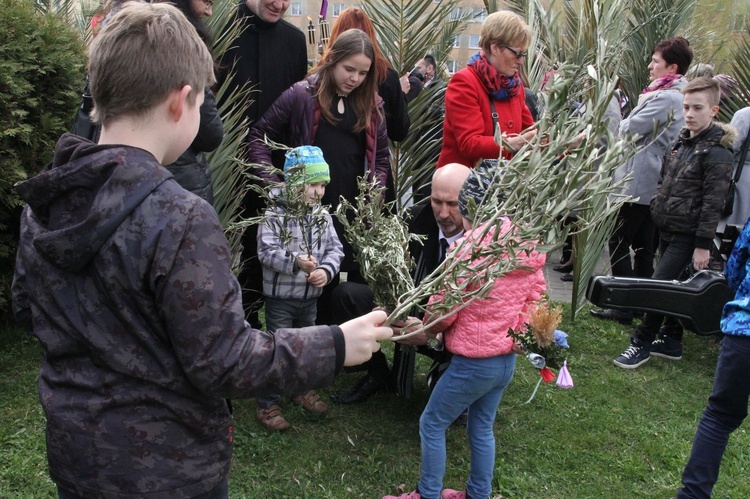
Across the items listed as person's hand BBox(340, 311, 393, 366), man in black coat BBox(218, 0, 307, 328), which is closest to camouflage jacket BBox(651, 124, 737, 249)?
man in black coat BBox(218, 0, 307, 328)

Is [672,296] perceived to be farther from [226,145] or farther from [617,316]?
[617,316]

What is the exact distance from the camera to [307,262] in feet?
11.0

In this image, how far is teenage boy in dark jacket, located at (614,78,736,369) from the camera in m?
4.78

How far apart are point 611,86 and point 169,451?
158 cm

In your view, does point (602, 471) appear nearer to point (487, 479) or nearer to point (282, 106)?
point (487, 479)

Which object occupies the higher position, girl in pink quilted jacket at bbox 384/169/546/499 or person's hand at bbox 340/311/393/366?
person's hand at bbox 340/311/393/366

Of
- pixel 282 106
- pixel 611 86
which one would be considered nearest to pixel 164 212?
pixel 611 86

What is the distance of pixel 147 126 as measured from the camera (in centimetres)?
150

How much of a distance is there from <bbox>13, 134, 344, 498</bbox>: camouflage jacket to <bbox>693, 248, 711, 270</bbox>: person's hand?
407 cm

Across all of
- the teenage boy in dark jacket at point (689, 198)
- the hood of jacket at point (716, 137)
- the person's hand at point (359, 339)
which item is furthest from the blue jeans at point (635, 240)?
the person's hand at point (359, 339)

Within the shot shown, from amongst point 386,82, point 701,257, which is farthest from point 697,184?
point 386,82

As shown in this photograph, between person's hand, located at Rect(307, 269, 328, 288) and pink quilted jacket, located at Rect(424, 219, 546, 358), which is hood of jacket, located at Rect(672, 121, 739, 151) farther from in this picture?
person's hand, located at Rect(307, 269, 328, 288)

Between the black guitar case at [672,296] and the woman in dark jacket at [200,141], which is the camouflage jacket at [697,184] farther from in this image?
the woman in dark jacket at [200,141]

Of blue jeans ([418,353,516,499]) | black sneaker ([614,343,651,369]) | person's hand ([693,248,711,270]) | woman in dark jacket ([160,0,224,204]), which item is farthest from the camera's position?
black sneaker ([614,343,651,369])
